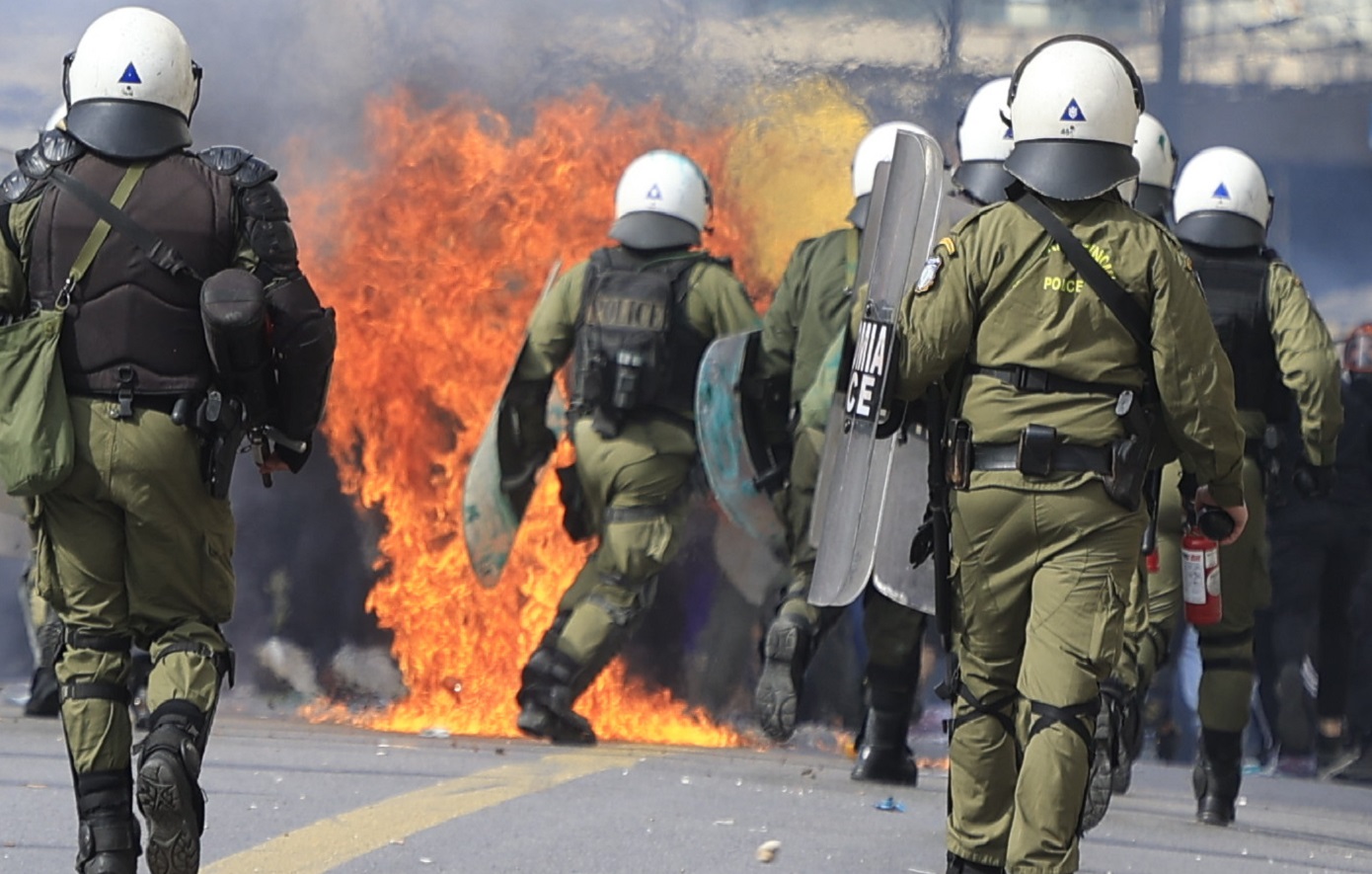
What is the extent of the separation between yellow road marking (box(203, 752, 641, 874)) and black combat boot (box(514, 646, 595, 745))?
405 mm

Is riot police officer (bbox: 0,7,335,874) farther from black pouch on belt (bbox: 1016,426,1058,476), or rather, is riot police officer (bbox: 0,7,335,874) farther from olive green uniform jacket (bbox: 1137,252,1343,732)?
olive green uniform jacket (bbox: 1137,252,1343,732)

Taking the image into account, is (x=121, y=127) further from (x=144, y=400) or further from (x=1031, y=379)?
(x=1031, y=379)

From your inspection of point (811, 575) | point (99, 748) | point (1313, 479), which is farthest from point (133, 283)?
point (1313, 479)

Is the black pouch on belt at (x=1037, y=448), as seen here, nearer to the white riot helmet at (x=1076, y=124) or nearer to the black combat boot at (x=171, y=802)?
the white riot helmet at (x=1076, y=124)

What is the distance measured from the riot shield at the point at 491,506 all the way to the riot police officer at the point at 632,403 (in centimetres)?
26

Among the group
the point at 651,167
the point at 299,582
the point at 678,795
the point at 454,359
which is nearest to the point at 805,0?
the point at 651,167

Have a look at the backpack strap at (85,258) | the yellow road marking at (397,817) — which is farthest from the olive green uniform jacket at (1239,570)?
the backpack strap at (85,258)

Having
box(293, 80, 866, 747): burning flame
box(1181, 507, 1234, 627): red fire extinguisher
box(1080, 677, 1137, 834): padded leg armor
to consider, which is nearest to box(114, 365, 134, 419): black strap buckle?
box(1080, 677, 1137, 834): padded leg armor

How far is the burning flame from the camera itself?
8.98 metres

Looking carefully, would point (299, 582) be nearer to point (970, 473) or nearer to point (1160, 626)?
point (1160, 626)

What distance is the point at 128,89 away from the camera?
450cm

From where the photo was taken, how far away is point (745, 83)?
29.3 feet

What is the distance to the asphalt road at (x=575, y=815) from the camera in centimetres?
516

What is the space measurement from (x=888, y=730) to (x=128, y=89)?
3.41 meters
